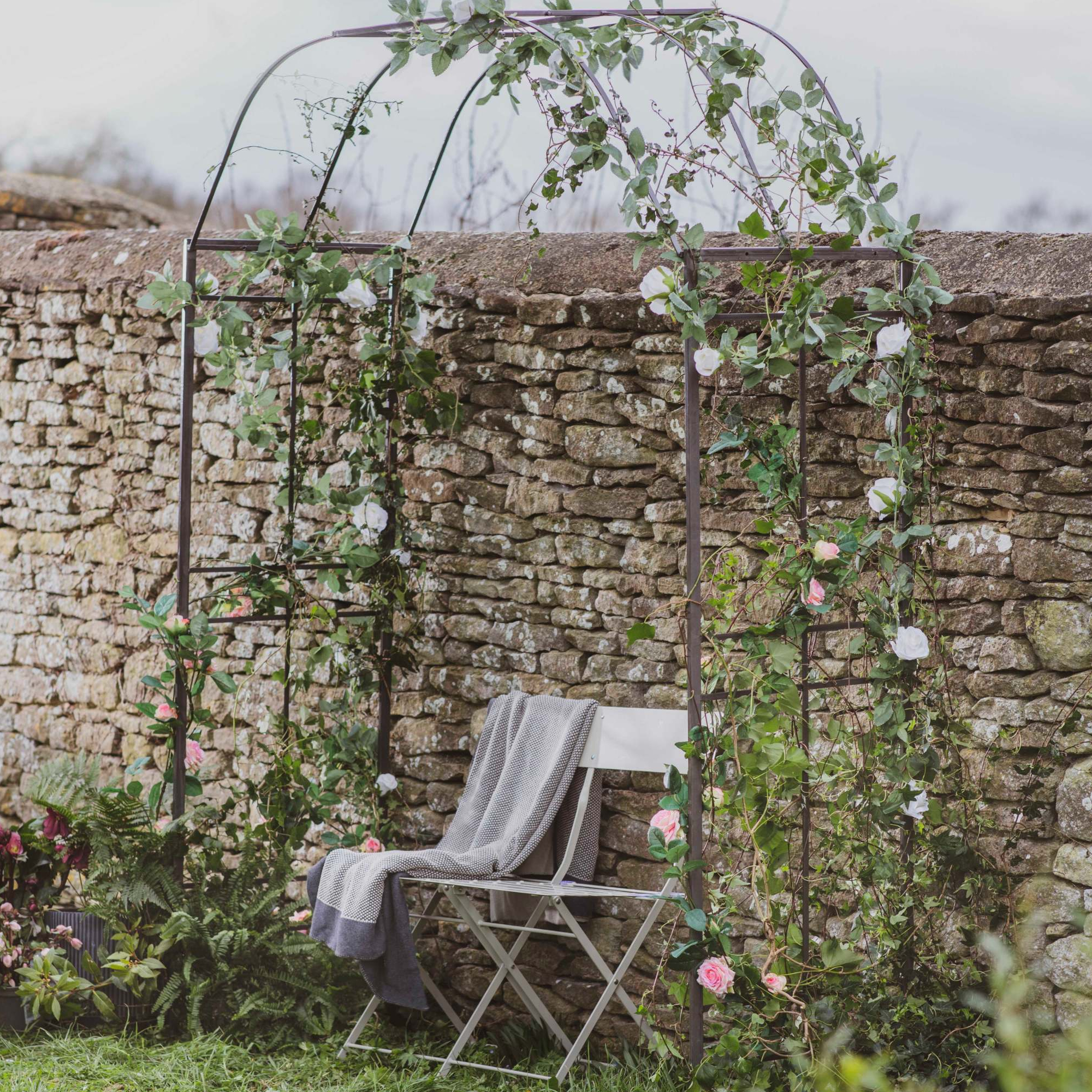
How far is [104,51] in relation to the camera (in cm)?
1255

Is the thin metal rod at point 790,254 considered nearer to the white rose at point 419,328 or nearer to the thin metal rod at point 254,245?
the white rose at point 419,328

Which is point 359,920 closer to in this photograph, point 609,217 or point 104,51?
point 609,217

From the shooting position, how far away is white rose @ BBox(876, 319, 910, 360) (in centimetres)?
268

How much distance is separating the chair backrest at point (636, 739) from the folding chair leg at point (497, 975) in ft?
1.34

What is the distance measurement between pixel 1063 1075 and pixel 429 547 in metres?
2.88

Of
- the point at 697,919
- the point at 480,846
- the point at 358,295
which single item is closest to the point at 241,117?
the point at 358,295

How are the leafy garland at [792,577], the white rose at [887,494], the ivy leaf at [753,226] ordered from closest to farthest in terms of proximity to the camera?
the ivy leaf at [753,226], the leafy garland at [792,577], the white rose at [887,494]

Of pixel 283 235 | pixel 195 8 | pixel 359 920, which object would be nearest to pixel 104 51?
pixel 195 8

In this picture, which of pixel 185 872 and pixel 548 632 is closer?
pixel 548 632

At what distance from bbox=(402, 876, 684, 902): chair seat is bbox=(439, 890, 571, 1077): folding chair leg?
0.06 m

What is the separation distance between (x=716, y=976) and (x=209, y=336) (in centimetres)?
220

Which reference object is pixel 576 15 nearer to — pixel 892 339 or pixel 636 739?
pixel 892 339

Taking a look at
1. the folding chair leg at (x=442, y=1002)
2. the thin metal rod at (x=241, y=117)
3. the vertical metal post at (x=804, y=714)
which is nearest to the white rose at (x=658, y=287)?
the vertical metal post at (x=804, y=714)

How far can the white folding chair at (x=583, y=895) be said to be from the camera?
3.02 meters
